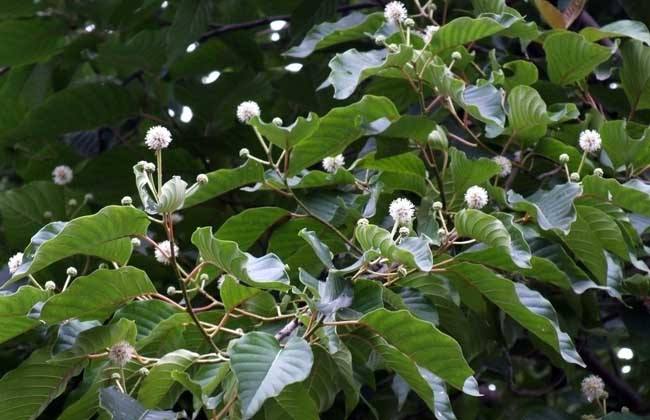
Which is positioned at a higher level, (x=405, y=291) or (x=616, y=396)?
(x=405, y=291)

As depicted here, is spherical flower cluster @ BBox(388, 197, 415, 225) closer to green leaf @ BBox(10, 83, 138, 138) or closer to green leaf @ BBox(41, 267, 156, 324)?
green leaf @ BBox(41, 267, 156, 324)

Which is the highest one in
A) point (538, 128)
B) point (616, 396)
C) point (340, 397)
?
point (538, 128)

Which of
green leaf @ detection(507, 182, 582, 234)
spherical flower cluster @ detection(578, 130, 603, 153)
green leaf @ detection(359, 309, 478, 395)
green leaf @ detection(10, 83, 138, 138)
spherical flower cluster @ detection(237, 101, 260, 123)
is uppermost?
spherical flower cluster @ detection(237, 101, 260, 123)

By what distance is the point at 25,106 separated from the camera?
111 inches

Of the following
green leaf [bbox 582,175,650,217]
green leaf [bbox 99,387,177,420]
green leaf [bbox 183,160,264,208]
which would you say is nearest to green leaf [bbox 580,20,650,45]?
green leaf [bbox 582,175,650,217]

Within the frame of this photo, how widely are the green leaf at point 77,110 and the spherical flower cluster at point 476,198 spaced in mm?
1200

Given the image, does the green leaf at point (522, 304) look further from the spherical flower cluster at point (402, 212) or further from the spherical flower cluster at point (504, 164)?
the spherical flower cluster at point (504, 164)

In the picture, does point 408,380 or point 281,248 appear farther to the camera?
point 281,248

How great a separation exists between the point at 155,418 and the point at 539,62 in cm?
152

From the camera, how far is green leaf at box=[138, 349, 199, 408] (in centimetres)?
138

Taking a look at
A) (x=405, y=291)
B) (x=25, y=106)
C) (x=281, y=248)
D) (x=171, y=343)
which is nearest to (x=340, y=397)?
(x=281, y=248)

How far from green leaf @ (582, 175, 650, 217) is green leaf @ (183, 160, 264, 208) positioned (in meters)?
0.54

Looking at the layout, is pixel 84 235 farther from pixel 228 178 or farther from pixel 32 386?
pixel 228 178

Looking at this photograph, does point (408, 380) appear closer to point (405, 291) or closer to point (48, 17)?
point (405, 291)
